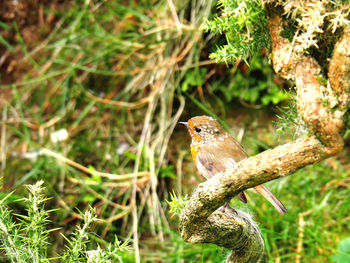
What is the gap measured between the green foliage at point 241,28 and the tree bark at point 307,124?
0.06 metres

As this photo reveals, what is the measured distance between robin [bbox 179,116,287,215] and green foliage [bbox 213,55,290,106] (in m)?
1.55

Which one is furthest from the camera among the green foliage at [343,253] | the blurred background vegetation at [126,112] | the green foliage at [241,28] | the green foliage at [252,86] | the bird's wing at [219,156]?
the green foliage at [252,86]

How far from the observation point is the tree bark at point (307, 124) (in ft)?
3.89

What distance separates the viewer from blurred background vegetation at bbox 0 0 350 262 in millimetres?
3688

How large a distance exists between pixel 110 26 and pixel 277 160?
3.74 m

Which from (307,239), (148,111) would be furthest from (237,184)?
(148,111)

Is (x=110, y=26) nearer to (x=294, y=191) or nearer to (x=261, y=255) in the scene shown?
(x=294, y=191)

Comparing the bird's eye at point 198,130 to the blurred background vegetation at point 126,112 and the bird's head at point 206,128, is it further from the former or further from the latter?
the blurred background vegetation at point 126,112

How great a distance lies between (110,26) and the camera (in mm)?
4664

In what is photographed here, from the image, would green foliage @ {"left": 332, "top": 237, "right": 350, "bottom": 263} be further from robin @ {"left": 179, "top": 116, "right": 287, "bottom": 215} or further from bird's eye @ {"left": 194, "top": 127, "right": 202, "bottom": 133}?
bird's eye @ {"left": 194, "top": 127, "right": 202, "bottom": 133}

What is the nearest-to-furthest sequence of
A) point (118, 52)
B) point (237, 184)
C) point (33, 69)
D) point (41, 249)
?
point (237, 184) → point (41, 249) → point (118, 52) → point (33, 69)

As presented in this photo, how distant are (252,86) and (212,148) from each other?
1829mm

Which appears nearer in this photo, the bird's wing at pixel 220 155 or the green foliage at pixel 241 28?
the green foliage at pixel 241 28

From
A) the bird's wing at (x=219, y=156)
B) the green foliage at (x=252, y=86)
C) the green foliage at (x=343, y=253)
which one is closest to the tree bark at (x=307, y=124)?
the bird's wing at (x=219, y=156)
